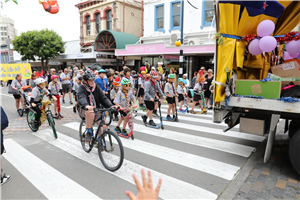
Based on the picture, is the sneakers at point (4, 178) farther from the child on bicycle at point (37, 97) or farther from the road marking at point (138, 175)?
the child on bicycle at point (37, 97)

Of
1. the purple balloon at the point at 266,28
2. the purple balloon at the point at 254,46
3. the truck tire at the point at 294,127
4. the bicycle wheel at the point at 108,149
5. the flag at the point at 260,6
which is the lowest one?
the bicycle wheel at the point at 108,149

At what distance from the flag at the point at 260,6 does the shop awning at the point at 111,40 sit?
1672 cm

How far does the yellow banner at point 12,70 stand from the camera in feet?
34.1

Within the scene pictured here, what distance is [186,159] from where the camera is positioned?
4.61 metres

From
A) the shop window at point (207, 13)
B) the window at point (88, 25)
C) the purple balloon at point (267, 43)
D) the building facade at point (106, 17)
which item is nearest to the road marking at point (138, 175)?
the purple balloon at point (267, 43)

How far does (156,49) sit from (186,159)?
12.6 meters

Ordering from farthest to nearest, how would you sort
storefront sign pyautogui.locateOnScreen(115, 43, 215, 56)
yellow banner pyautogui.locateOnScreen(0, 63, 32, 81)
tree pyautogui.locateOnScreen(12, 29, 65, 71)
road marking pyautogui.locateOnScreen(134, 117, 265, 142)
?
tree pyautogui.locateOnScreen(12, 29, 65, 71) < storefront sign pyautogui.locateOnScreen(115, 43, 215, 56) < yellow banner pyautogui.locateOnScreen(0, 63, 32, 81) < road marking pyautogui.locateOnScreen(134, 117, 265, 142)

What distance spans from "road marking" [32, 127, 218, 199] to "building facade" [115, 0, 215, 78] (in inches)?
425

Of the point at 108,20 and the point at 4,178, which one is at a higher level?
the point at 108,20

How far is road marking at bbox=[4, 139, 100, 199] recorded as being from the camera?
331cm

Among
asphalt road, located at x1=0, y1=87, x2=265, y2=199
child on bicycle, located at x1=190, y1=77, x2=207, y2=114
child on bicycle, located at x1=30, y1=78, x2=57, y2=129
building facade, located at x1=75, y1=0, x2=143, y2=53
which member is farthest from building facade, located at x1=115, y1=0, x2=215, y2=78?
child on bicycle, located at x1=30, y1=78, x2=57, y2=129

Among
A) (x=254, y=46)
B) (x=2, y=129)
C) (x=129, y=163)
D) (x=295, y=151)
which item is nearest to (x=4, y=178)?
(x=2, y=129)

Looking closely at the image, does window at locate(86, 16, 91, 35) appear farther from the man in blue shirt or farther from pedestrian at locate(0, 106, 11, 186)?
pedestrian at locate(0, 106, 11, 186)

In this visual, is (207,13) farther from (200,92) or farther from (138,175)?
(138,175)
